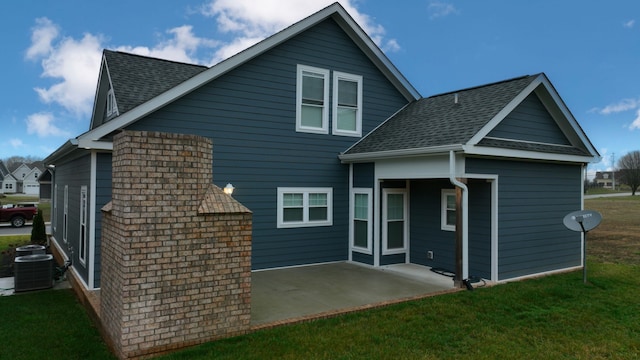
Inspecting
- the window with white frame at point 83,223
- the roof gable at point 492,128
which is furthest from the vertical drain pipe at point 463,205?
the window with white frame at point 83,223

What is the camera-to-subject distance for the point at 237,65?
30.2ft

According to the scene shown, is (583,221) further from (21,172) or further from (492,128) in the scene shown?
(21,172)

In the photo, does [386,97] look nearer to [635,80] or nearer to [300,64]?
[300,64]

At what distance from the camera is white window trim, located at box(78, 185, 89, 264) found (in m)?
8.18

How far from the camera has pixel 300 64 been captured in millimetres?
10133

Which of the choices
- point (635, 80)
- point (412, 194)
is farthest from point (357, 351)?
point (635, 80)

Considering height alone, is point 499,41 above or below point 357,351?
Answer: above

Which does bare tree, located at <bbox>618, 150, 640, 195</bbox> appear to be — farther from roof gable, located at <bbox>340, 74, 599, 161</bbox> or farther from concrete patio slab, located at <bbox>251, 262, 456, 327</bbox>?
concrete patio slab, located at <bbox>251, 262, 456, 327</bbox>

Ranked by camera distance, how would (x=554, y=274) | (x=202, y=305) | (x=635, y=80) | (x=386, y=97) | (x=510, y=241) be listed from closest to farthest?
(x=202, y=305), (x=510, y=241), (x=554, y=274), (x=386, y=97), (x=635, y=80)

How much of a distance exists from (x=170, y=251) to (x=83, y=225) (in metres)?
4.91

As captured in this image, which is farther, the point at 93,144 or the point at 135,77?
the point at 135,77

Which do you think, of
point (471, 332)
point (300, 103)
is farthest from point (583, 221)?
point (300, 103)

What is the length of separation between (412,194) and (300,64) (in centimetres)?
433

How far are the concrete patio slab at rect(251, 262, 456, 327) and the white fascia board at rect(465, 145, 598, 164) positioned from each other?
2698 mm
